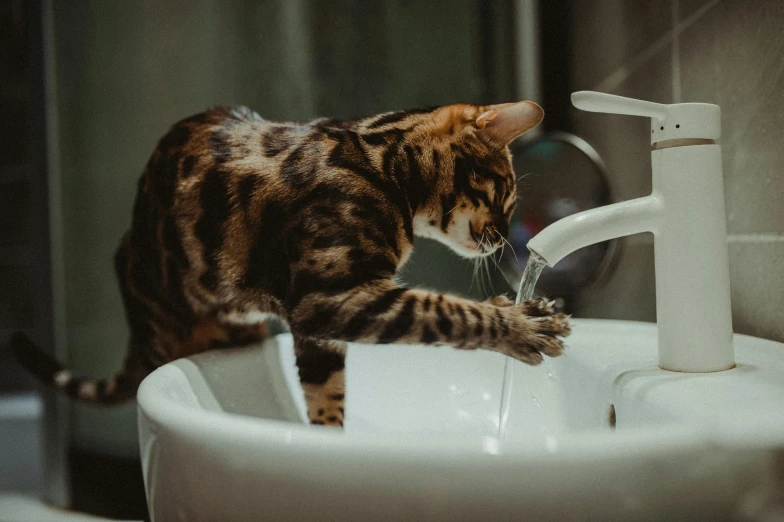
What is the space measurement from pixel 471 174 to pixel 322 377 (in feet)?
1.00

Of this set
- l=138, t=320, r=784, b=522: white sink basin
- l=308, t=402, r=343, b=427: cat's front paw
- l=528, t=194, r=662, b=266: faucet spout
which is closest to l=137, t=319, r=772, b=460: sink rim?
l=138, t=320, r=784, b=522: white sink basin

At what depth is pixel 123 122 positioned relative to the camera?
35.6 inches

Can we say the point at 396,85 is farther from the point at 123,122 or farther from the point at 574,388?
the point at 574,388

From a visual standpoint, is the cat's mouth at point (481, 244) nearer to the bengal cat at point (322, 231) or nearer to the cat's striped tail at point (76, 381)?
the bengal cat at point (322, 231)

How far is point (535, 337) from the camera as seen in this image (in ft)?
1.74

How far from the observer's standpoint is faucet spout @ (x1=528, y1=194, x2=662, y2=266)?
1.64ft

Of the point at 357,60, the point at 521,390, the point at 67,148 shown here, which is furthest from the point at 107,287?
the point at 521,390

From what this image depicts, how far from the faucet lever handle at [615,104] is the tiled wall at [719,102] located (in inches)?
6.1

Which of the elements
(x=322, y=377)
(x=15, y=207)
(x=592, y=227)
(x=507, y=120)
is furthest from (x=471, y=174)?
(x=15, y=207)

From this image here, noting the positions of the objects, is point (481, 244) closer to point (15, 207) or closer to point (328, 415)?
point (328, 415)

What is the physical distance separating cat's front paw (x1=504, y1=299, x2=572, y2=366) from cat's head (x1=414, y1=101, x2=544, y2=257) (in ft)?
0.59

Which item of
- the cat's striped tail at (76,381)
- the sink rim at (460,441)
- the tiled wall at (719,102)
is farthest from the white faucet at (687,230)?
the cat's striped tail at (76,381)

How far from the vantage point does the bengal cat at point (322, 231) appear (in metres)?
0.55

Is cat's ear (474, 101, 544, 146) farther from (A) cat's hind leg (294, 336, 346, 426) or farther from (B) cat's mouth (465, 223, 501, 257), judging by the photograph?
(A) cat's hind leg (294, 336, 346, 426)
